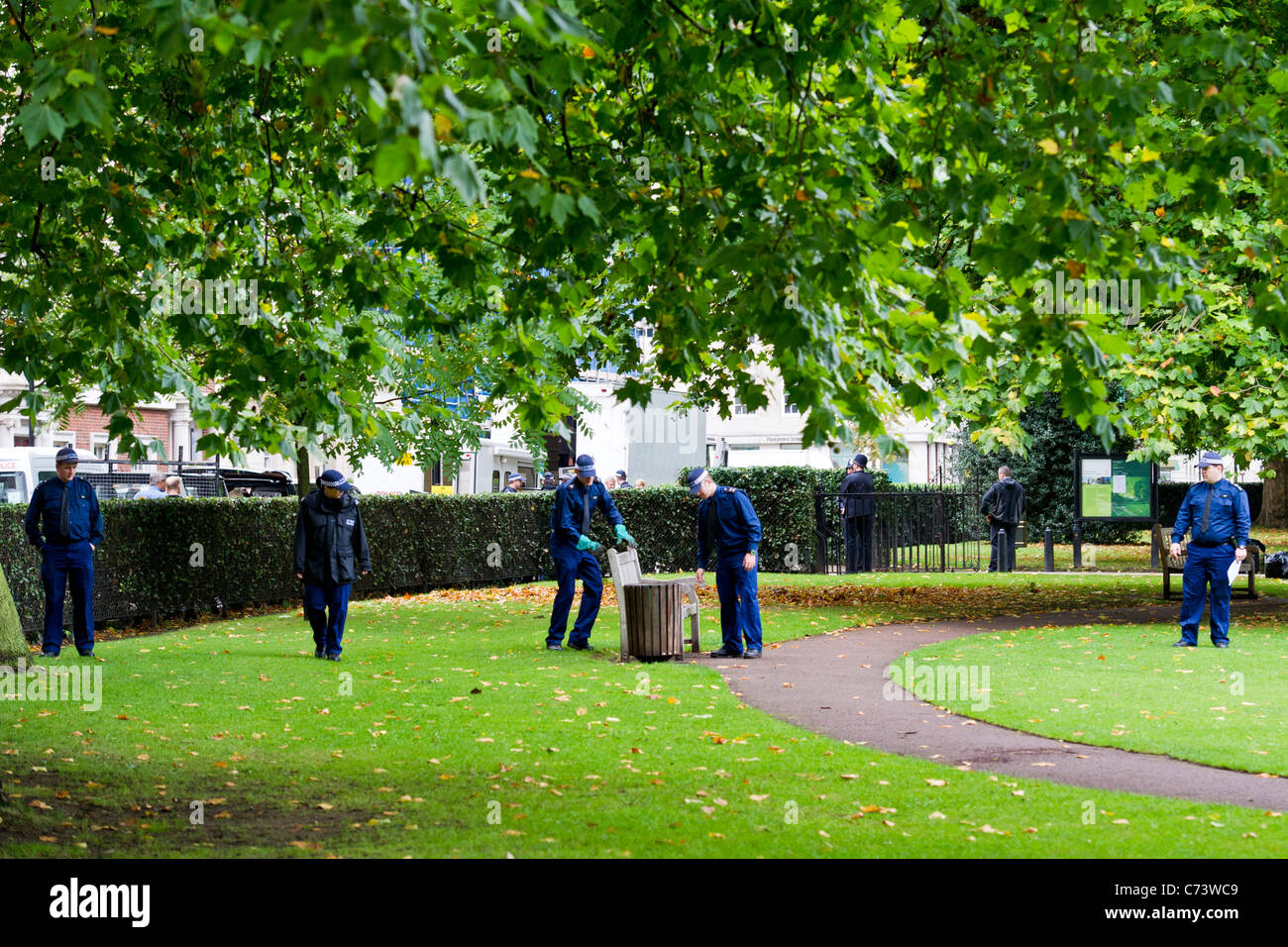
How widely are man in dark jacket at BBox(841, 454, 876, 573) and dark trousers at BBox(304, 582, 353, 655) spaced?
13038 millimetres

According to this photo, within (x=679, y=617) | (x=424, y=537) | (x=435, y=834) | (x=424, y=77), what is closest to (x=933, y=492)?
(x=424, y=537)

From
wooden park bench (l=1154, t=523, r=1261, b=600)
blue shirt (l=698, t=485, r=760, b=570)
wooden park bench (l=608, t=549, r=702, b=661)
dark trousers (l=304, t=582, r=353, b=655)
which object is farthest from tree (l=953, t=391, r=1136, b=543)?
dark trousers (l=304, t=582, r=353, b=655)

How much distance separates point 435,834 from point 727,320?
3.00m

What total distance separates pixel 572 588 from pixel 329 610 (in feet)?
8.31

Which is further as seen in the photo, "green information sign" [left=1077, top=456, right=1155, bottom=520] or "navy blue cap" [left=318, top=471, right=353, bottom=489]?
"green information sign" [left=1077, top=456, right=1155, bottom=520]

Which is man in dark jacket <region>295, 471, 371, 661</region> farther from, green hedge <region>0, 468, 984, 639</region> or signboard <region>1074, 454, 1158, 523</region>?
signboard <region>1074, 454, 1158, 523</region>

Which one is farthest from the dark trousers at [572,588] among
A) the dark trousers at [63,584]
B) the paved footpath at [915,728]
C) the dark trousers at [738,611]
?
the dark trousers at [63,584]

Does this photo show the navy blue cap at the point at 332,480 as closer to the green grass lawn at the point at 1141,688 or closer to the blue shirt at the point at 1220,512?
the green grass lawn at the point at 1141,688

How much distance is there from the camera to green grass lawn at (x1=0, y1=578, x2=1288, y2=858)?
618 centimetres

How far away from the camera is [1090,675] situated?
39.1 feet

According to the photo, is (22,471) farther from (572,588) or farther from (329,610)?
(572,588)

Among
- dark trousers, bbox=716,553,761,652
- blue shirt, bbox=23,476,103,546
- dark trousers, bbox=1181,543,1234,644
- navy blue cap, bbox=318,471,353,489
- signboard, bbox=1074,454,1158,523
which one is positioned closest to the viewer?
navy blue cap, bbox=318,471,353,489

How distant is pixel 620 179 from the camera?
7.23 metres

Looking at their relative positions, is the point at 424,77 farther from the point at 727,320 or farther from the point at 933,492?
the point at 933,492
